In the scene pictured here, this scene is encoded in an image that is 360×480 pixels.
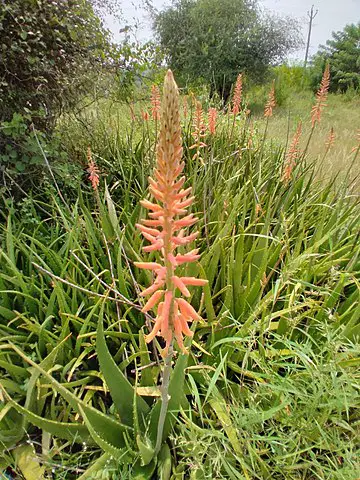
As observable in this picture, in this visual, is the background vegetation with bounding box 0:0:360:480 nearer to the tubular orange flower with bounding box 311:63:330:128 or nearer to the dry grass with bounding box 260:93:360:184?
the tubular orange flower with bounding box 311:63:330:128

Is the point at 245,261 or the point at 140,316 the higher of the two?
the point at 245,261

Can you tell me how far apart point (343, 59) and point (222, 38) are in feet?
24.5

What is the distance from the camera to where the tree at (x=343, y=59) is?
16.2m

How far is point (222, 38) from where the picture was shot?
1387cm

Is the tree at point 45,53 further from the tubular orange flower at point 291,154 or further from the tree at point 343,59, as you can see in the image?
the tree at point 343,59

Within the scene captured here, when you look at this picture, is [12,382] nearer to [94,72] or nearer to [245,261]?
[245,261]

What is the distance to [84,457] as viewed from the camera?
1323 mm

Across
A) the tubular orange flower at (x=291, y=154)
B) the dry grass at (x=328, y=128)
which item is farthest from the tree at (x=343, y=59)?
the tubular orange flower at (x=291, y=154)

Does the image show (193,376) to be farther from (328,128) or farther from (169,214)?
(328,128)

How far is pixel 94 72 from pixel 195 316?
2850 millimetres

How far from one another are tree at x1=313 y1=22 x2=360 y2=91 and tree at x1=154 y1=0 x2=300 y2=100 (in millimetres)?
2849

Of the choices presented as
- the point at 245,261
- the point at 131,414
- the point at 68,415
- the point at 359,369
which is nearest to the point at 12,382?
the point at 68,415

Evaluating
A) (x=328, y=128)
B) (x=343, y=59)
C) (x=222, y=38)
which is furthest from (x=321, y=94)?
(x=343, y=59)

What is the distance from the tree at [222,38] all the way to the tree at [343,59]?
9.35 ft
